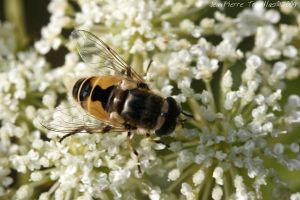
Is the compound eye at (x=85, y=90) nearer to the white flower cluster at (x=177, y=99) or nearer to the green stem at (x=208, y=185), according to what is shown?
the white flower cluster at (x=177, y=99)

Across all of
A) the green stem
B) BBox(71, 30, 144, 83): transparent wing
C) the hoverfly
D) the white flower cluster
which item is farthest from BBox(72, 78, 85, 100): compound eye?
the green stem

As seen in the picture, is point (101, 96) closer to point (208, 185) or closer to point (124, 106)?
point (124, 106)

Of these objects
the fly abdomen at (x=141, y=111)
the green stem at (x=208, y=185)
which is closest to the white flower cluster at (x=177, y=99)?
the green stem at (x=208, y=185)

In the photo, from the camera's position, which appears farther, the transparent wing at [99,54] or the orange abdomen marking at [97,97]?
the transparent wing at [99,54]

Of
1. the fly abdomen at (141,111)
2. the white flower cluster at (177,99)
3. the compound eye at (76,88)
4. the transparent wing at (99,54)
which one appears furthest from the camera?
the transparent wing at (99,54)

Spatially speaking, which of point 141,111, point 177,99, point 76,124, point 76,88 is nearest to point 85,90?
point 76,88
